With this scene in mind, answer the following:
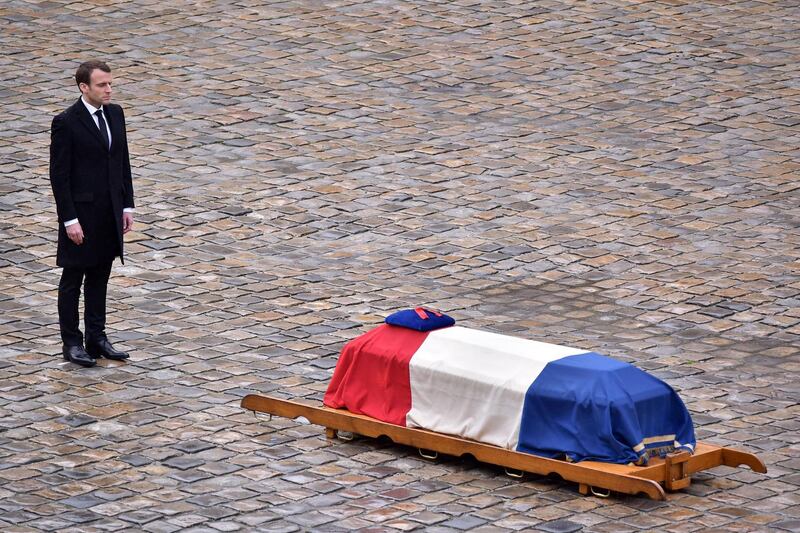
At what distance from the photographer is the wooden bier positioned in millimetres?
7387

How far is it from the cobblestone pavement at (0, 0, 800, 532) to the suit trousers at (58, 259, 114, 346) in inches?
11.3

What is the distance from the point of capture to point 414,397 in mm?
8133

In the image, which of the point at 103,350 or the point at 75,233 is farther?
the point at 103,350

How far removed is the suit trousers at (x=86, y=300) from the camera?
9570 mm

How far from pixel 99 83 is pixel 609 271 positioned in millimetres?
4683

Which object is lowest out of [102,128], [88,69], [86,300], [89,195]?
[86,300]

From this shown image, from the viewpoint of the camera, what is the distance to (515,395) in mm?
7684

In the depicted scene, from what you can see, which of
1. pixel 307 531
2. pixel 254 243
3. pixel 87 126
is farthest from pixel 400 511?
pixel 254 243

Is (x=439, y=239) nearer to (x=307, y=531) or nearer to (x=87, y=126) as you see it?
(x=87, y=126)

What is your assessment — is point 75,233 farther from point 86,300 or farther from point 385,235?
point 385,235

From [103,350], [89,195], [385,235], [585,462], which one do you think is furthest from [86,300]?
[585,462]

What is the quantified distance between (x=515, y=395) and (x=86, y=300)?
3381 mm

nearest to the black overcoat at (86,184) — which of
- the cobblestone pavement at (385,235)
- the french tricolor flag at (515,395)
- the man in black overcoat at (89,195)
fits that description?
the man in black overcoat at (89,195)

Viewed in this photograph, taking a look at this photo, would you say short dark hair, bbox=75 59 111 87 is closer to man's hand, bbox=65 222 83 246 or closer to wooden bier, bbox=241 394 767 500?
man's hand, bbox=65 222 83 246
